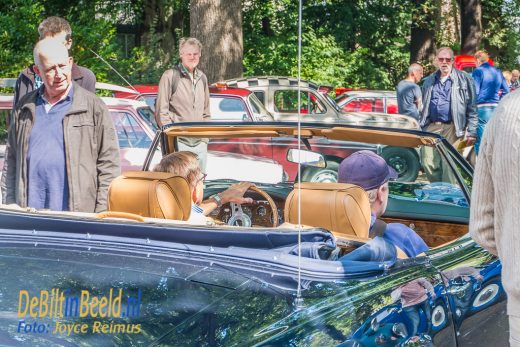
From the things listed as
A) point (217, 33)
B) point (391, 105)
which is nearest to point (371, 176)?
point (217, 33)

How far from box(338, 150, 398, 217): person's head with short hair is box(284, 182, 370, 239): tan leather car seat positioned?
44 centimetres

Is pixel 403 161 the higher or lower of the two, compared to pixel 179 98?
lower

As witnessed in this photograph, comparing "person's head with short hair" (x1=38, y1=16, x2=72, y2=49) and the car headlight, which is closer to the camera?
the car headlight

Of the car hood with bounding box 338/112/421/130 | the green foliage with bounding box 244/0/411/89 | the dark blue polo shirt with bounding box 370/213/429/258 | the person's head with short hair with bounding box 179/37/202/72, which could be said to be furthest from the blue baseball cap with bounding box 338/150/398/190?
the green foliage with bounding box 244/0/411/89

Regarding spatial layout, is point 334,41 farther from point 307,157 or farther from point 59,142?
point 59,142

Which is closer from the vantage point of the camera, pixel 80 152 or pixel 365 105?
pixel 80 152

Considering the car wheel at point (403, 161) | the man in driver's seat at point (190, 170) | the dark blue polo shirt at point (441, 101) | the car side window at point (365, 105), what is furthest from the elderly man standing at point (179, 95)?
the car side window at point (365, 105)

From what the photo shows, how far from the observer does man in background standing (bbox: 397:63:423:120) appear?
1397cm

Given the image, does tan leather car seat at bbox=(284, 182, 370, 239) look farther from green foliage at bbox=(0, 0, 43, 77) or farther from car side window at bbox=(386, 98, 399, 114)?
car side window at bbox=(386, 98, 399, 114)

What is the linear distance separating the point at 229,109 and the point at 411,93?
3.02m

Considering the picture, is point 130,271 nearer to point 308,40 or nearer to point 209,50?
point 209,50

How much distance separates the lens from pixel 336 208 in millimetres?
3887

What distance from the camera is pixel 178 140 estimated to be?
563cm

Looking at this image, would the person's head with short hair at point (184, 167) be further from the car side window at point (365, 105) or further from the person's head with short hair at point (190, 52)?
the car side window at point (365, 105)
